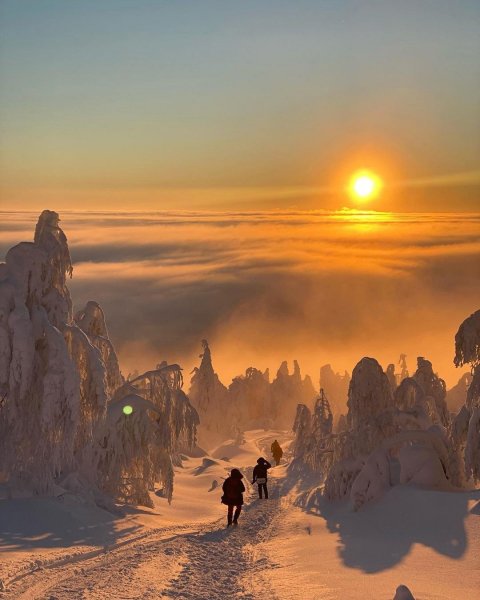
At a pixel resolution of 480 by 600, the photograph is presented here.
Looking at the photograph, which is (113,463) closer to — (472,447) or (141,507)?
(141,507)

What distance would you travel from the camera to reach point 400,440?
20.8m

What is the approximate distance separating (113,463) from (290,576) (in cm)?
966

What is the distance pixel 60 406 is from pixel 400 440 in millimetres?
9312

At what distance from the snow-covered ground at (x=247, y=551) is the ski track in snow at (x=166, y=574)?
0.02 meters

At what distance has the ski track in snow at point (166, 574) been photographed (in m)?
10.3

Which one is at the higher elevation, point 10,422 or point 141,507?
point 10,422

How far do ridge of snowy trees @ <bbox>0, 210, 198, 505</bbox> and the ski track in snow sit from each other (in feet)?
14.1

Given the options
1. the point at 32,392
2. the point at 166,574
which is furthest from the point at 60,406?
the point at 166,574

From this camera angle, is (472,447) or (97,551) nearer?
(97,551)

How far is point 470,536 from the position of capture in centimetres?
1316

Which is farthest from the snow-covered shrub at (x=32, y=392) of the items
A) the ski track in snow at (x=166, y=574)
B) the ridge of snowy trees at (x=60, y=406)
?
the ski track in snow at (x=166, y=574)

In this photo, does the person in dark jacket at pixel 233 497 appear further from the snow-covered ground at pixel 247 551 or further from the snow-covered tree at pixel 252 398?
the snow-covered tree at pixel 252 398

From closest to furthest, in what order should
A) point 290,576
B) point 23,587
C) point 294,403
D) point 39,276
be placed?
point 23,587, point 290,576, point 39,276, point 294,403

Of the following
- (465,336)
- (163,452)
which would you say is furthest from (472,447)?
(163,452)
